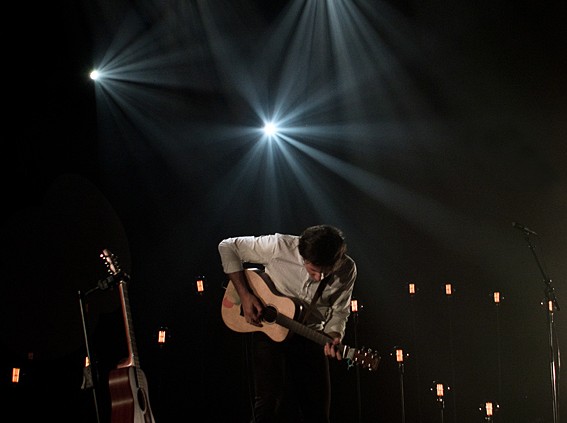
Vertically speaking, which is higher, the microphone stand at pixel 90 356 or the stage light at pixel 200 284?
the stage light at pixel 200 284

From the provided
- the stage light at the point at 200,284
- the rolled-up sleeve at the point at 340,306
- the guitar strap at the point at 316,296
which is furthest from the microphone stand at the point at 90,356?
the stage light at the point at 200,284

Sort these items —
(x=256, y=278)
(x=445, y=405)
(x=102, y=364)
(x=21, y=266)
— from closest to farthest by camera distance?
(x=256, y=278) → (x=21, y=266) → (x=102, y=364) → (x=445, y=405)

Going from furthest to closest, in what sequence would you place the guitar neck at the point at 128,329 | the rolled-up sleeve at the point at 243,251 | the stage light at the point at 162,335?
the stage light at the point at 162,335
the rolled-up sleeve at the point at 243,251
the guitar neck at the point at 128,329

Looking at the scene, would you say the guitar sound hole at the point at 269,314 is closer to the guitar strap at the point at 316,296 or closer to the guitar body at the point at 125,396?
the guitar strap at the point at 316,296

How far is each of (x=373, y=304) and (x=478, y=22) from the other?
9.32ft

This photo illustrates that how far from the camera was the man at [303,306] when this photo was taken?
377 centimetres

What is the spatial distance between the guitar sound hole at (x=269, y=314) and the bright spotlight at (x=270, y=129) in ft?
8.31

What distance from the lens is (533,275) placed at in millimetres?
6328

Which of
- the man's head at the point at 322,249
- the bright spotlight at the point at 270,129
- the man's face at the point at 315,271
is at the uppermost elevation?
the bright spotlight at the point at 270,129

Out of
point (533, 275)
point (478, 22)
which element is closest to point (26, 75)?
point (478, 22)

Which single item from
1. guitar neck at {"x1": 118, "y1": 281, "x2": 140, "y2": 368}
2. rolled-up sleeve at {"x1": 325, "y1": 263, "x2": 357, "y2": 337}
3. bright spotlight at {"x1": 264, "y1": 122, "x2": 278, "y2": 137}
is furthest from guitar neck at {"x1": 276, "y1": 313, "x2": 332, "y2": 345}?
bright spotlight at {"x1": 264, "y1": 122, "x2": 278, "y2": 137}

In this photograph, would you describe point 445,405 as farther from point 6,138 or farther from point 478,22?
point 6,138

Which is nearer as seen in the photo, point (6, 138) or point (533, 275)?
point (6, 138)

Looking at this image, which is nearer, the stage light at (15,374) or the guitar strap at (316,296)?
the guitar strap at (316,296)
